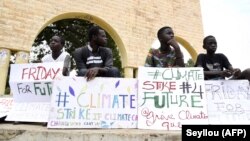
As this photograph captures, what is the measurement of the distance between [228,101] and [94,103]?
159 cm

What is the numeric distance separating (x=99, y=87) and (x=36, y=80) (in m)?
0.88

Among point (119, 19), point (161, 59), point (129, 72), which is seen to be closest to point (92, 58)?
point (161, 59)

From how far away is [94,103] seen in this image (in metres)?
2.97

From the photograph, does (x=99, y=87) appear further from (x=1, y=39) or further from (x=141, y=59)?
(x=141, y=59)

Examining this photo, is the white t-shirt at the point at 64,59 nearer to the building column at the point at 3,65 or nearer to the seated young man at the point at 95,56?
the seated young man at the point at 95,56

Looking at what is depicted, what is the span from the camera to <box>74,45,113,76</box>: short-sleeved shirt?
3564 mm

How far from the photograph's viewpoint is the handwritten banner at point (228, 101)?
2982 millimetres

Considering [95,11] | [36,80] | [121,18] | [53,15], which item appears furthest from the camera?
[121,18]

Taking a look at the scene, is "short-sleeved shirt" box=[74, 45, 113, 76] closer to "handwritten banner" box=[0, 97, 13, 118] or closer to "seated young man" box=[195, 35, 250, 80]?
"handwritten banner" box=[0, 97, 13, 118]

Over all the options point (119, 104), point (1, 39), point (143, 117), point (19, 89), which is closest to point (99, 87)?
point (119, 104)

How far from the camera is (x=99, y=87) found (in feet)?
10.0

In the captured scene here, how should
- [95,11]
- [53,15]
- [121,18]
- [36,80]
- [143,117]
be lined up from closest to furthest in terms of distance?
1. [143,117]
2. [36,80]
3. [53,15]
4. [95,11]
5. [121,18]

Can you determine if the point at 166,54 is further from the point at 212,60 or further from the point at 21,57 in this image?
the point at 21,57

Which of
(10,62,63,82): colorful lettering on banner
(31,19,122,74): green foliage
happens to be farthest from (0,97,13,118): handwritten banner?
(31,19,122,74): green foliage
